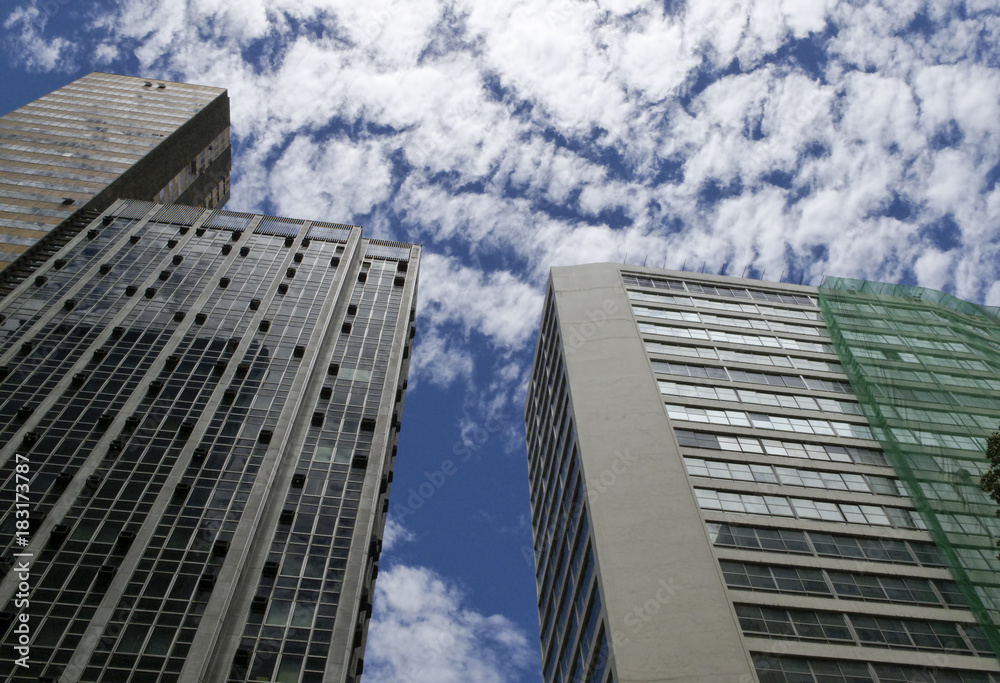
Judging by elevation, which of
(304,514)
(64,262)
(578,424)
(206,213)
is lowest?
(304,514)

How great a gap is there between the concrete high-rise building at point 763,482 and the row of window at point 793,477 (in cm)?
13

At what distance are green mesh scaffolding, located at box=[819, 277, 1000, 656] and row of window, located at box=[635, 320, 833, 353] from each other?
7.34ft

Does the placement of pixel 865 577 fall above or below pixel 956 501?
below

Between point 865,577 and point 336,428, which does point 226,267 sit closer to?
point 336,428

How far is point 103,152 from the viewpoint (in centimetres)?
7700

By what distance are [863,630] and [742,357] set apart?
2253 cm

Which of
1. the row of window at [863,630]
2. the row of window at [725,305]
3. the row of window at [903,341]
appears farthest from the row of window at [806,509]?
the row of window at [725,305]

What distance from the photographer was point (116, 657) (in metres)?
32.3

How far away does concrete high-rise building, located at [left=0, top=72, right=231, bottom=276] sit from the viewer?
6581 centimetres

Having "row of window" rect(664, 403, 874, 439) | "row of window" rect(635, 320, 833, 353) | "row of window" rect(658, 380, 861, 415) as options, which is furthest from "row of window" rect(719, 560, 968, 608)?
"row of window" rect(635, 320, 833, 353)

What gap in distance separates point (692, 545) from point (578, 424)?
443 inches

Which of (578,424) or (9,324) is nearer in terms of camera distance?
(578,424)

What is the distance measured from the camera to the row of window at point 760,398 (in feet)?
165

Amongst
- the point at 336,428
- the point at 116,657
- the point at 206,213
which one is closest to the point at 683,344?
the point at 336,428
